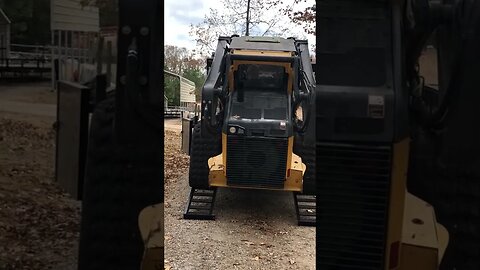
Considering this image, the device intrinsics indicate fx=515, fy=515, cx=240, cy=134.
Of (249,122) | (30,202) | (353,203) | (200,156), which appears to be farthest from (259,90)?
(30,202)

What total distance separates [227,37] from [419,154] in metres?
0.83

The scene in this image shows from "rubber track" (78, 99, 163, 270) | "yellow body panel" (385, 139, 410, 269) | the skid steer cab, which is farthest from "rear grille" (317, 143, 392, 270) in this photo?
the skid steer cab

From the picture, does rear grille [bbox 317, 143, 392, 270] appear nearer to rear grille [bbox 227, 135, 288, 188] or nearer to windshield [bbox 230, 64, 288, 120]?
windshield [bbox 230, 64, 288, 120]

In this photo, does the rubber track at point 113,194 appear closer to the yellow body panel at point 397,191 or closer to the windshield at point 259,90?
the yellow body panel at point 397,191

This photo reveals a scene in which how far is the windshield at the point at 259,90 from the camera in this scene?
11.6 feet

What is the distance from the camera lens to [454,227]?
129 centimetres

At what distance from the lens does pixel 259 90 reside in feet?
11.2

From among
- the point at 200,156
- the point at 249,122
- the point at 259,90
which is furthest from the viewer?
the point at 249,122

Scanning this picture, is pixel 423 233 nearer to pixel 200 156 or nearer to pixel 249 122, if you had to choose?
pixel 200 156

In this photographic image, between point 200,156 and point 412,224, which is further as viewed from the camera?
point 200,156

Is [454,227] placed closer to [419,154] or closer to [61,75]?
[419,154]

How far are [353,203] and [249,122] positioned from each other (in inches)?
127

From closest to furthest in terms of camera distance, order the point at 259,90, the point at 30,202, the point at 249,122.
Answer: the point at 30,202 → the point at 259,90 → the point at 249,122

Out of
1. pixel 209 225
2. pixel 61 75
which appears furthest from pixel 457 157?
pixel 209 225
